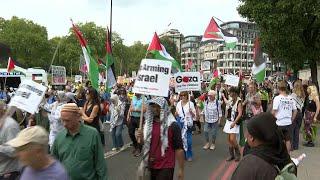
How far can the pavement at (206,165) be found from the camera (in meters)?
9.55

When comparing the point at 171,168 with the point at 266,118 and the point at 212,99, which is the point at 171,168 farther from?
the point at 212,99

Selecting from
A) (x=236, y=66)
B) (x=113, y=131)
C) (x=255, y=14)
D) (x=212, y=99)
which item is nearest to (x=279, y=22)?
(x=255, y=14)

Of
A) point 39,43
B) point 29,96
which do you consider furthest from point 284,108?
point 39,43

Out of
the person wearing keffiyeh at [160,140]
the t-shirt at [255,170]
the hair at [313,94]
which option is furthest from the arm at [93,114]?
the t-shirt at [255,170]

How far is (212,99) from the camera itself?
1342 centimetres

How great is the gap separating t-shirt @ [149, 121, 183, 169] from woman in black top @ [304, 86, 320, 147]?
7.52 m

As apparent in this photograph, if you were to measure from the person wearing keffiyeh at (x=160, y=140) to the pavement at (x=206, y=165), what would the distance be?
359 centimetres

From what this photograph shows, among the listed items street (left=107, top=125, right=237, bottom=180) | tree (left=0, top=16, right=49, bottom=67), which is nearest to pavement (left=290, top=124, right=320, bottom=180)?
street (left=107, top=125, right=237, bottom=180)

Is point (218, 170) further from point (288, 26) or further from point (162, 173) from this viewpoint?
point (288, 26)

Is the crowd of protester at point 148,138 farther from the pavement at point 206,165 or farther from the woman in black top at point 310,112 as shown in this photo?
the pavement at point 206,165

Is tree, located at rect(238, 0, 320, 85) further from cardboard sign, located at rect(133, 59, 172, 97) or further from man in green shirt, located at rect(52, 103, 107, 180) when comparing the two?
man in green shirt, located at rect(52, 103, 107, 180)

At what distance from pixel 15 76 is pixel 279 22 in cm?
2153

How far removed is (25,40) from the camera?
344 feet

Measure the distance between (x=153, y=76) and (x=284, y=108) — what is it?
14.2 ft
